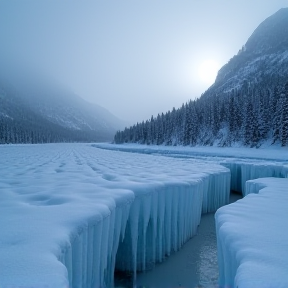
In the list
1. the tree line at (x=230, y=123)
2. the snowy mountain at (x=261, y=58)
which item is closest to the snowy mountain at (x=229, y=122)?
the tree line at (x=230, y=123)

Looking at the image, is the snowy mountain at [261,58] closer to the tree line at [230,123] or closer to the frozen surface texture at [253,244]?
the tree line at [230,123]

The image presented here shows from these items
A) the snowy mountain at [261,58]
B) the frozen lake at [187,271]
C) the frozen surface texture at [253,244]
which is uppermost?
the snowy mountain at [261,58]

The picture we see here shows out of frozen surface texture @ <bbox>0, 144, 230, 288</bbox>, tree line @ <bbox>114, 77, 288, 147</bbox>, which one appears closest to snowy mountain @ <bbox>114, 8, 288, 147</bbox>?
tree line @ <bbox>114, 77, 288, 147</bbox>

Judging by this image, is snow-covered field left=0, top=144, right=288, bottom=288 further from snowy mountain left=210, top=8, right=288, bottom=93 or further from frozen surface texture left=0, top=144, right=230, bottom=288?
snowy mountain left=210, top=8, right=288, bottom=93

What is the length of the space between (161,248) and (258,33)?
197083 millimetres

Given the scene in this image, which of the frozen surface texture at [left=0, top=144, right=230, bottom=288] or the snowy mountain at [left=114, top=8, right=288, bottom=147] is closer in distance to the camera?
the frozen surface texture at [left=0, top=144, right=230, bottom=288]

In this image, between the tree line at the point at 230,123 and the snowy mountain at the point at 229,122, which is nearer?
the tree line at the point at 230,123

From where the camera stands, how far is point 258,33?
558 ft

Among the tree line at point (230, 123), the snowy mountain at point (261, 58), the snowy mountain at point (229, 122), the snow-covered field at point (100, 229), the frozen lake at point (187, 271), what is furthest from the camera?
the snowy mountain at point (261, 58)

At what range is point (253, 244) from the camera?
329 cm

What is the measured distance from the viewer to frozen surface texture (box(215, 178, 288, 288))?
2435 millimetres

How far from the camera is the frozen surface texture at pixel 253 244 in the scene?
243 centimetres

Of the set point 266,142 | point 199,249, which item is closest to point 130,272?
point 199,249

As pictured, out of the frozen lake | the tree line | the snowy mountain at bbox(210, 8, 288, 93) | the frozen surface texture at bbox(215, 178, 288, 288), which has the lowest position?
the frozen lake
